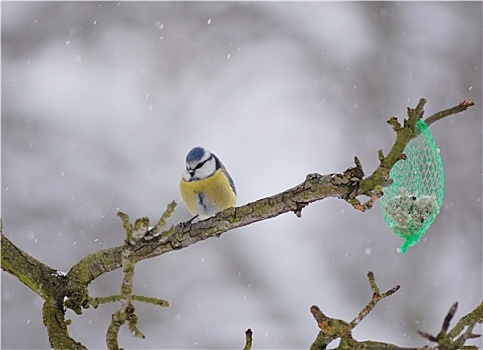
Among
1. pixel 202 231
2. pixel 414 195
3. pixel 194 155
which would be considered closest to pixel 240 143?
pixel 194 155

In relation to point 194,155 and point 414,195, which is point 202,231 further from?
point 194,155

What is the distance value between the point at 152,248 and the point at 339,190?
16.0 inches

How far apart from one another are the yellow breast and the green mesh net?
656 mm

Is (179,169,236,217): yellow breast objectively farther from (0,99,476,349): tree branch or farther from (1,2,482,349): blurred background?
(1,2,482,349): blurred background

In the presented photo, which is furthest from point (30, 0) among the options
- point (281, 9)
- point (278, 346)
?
point (278, 346)

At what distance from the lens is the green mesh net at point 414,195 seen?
6.57 ft

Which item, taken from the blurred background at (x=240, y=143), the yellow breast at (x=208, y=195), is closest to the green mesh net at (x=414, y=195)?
the yellow breast at (x=208, y=195)

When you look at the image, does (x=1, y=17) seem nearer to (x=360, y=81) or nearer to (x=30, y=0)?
(x=30, y=0)

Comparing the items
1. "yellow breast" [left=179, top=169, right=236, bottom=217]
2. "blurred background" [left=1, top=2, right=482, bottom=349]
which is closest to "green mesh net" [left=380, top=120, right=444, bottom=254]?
"yellow breast" [left=179, top=169, right=236, bottom=217]

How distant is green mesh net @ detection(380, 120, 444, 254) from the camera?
2.00m

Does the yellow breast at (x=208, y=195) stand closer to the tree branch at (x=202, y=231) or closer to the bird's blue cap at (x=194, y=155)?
the bird's blue cap at (x=194, y=155)

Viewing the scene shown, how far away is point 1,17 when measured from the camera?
180 inches

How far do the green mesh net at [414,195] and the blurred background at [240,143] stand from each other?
245 cm

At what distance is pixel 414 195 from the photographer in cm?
207
